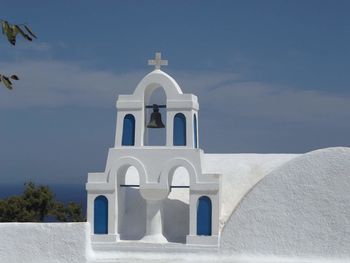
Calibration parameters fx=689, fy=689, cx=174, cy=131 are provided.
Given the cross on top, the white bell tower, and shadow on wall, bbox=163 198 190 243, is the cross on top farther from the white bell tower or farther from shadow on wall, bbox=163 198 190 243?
shadow on wall, bbox=163 198 190 243

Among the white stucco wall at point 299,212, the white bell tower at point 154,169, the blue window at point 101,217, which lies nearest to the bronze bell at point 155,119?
the white bell tower at point 154,169

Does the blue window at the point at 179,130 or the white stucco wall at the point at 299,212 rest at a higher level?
the blue window at the point at 179,130

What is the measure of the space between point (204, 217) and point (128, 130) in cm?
218

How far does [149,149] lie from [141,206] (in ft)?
4.46

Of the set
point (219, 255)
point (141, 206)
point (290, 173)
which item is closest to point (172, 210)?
point (141, 206)

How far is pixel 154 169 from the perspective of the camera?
1280 centimetres

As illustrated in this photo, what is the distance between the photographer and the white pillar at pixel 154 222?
1283 cm

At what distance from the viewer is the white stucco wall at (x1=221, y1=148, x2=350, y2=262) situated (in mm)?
11672

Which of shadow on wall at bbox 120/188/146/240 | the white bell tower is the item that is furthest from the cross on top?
shadow on wall at bbox 120/188/146/240

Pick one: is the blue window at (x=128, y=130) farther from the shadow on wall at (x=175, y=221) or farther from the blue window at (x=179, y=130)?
the shadow on wall at (x=175, y=221)

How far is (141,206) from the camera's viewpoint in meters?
13.5

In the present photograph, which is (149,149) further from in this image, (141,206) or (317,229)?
(317,229)

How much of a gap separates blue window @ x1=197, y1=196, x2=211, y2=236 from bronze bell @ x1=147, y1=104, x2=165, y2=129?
175cm

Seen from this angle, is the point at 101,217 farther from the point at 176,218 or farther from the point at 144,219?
the point at 176,218
